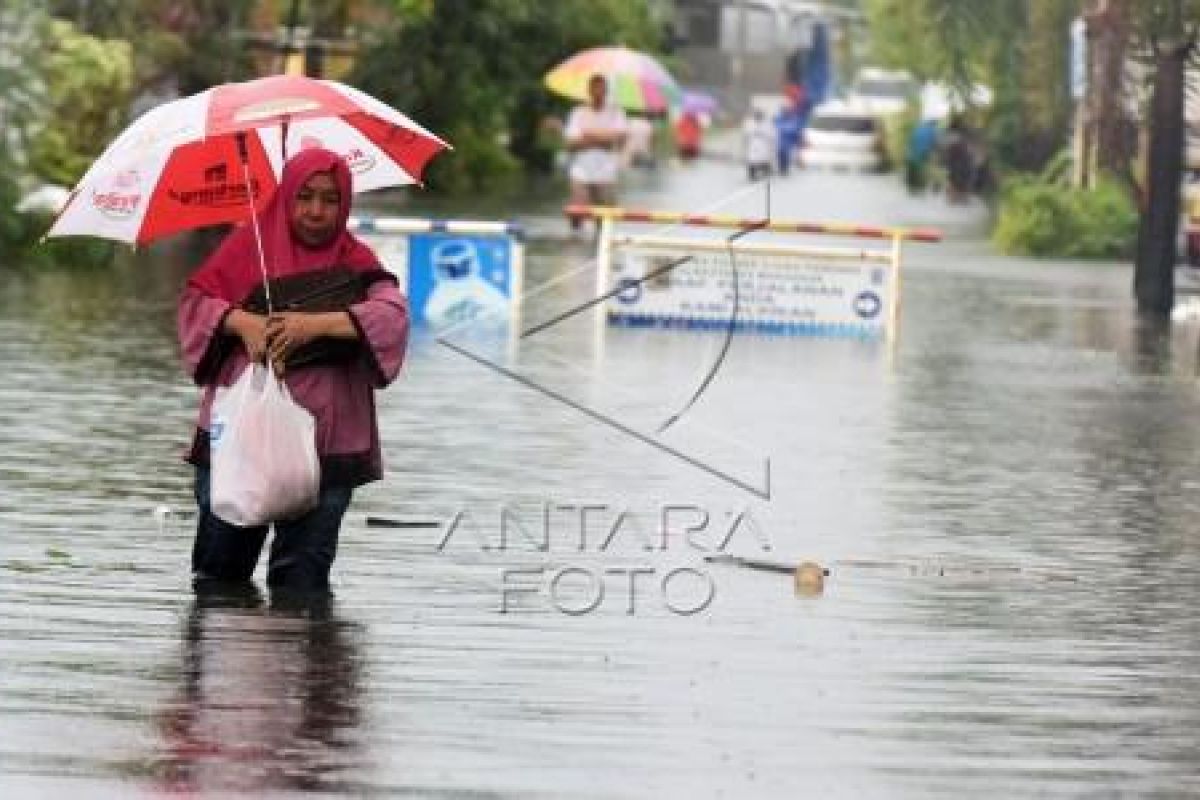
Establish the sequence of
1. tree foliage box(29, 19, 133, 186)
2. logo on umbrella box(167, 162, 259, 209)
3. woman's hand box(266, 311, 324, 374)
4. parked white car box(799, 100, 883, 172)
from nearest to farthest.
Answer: woman's hand box(266, 311, 324, 374) → logo on umbrella box(167, 162, 259, 209) → tree foliage box(29, 19, 133, 186) → parked white car box(799, 100, 883, 172)

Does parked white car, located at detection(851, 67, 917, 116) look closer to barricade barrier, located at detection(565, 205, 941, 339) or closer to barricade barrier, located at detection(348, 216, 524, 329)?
barricade barrier, located at detection(565, 205, 941, 339)

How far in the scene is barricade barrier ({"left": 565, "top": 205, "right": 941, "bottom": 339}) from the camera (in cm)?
2497

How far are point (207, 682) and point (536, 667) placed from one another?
97cm

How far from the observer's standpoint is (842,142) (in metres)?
82.4

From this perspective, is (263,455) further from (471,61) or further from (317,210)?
(471,61)

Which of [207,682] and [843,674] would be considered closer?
[207,682]

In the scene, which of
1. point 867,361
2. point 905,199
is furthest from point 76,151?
point 905,199

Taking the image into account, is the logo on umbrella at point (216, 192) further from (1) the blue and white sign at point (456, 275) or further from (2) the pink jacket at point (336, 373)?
(1) the blue and white sign at point (456, 275)

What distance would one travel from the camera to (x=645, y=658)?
35.2ft

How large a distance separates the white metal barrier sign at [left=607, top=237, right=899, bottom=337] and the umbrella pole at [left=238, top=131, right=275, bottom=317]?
12754mm

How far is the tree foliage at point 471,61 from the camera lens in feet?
156

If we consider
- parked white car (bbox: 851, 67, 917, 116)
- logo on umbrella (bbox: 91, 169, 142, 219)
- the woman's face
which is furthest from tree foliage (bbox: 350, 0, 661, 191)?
parked white car (bbox: 851, 67, 917, 116)

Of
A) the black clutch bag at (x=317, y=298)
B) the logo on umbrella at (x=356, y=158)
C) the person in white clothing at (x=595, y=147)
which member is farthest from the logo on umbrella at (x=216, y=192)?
the person in white clothing at (x=595, y=147)

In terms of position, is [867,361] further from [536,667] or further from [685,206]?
[685,206]
